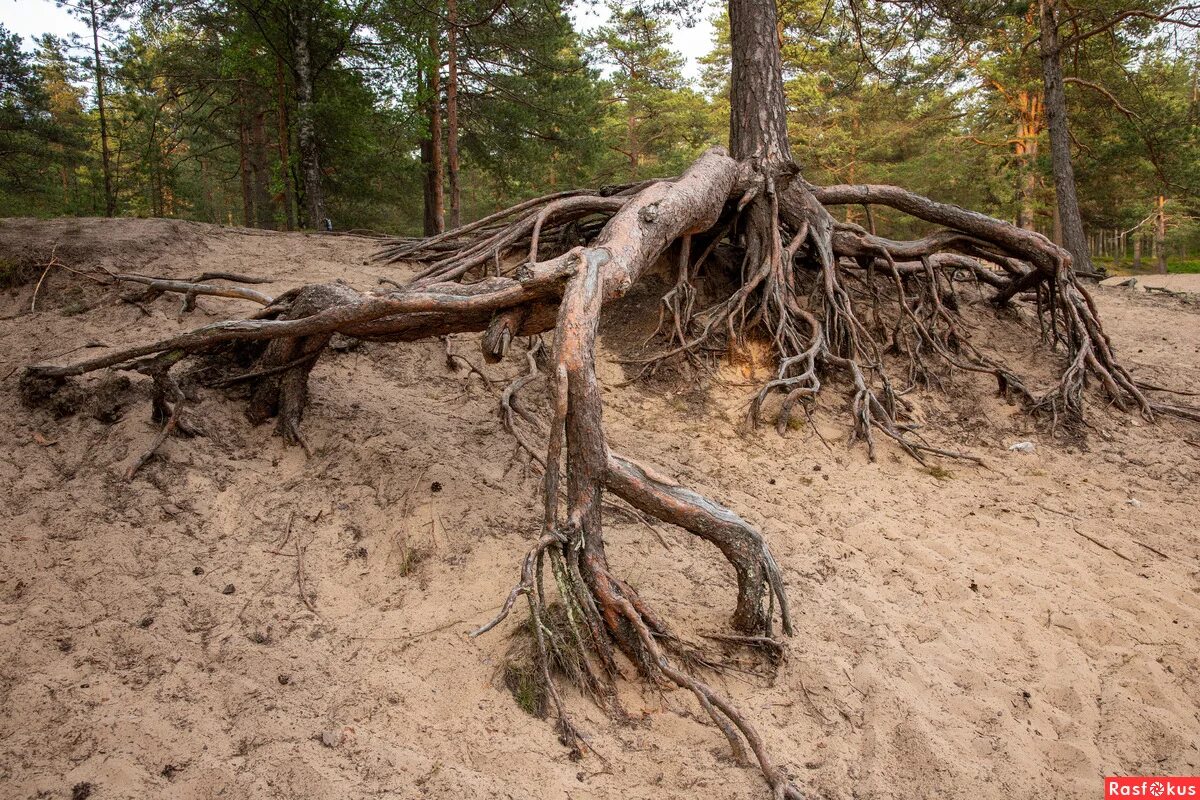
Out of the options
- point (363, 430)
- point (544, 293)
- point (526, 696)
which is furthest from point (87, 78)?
point (526, 696)

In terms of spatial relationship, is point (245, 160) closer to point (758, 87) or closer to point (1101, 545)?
point (758, 87)

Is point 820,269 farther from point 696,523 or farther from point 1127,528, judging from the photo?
point 696,523

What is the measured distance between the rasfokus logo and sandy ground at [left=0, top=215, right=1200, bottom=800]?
5 cm

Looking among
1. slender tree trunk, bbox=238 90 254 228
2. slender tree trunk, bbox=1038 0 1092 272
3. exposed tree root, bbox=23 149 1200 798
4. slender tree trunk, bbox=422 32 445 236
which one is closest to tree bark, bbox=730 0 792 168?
exposed tree root, bbox=23 149 1200 798

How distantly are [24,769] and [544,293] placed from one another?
8.05ft

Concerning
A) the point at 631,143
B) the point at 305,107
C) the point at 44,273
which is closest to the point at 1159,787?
the point at 44,273

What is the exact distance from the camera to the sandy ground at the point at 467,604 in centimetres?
233

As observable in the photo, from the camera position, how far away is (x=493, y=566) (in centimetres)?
323

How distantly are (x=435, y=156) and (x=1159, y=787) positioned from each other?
1344 cm

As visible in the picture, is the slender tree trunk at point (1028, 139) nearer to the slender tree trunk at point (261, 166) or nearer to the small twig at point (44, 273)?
the slender tree trunk at point (261, 166)

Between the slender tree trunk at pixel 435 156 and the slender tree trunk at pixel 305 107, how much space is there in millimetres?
2024

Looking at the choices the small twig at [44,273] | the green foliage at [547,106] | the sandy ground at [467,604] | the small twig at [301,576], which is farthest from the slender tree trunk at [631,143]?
the small twig at [301,576]

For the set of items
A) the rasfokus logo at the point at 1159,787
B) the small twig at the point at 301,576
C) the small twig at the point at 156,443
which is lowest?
the rasfokus logo at the point at 1159,787

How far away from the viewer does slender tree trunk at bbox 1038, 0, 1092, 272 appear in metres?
10.4
